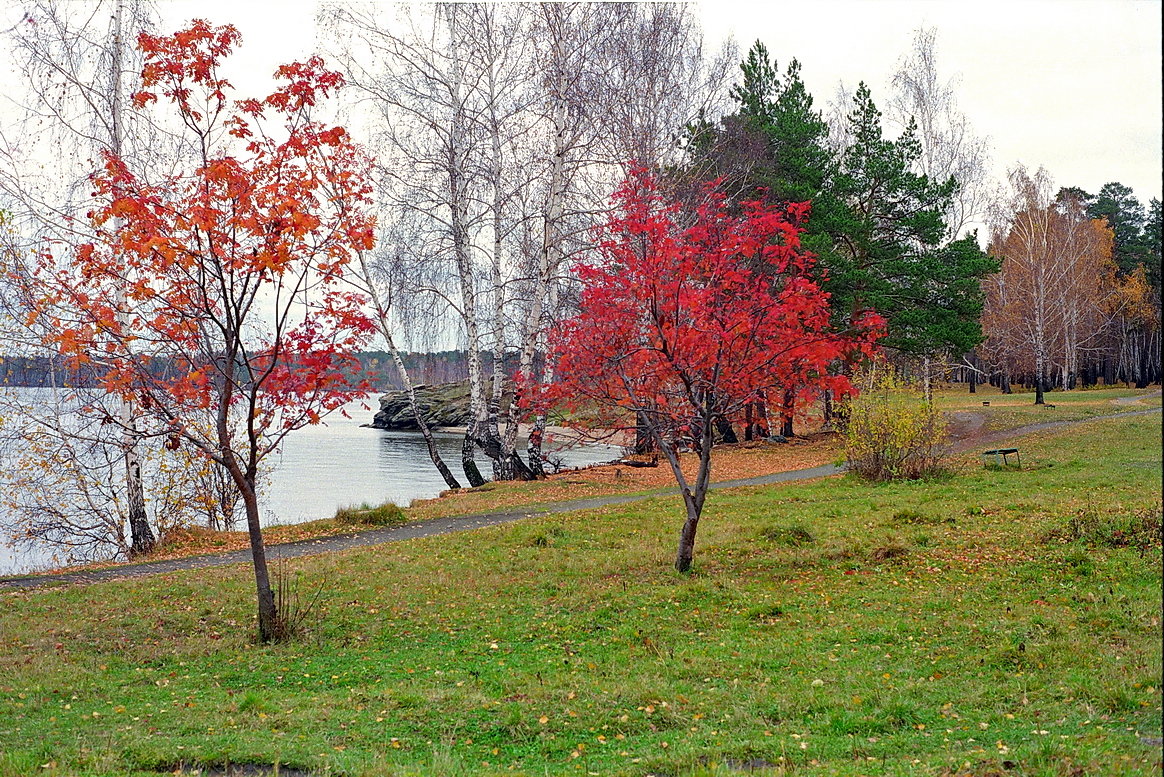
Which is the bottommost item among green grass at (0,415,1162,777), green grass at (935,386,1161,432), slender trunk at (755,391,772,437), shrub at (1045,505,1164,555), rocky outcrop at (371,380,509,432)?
green grass at (0,415,1162,777)

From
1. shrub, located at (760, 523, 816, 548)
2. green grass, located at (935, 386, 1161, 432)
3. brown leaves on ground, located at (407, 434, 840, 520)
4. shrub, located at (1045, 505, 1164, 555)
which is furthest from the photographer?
green grass, located at (935, 386, 1161, 432)

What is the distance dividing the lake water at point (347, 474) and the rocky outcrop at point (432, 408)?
461 centimetres

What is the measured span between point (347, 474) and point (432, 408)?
27.0m

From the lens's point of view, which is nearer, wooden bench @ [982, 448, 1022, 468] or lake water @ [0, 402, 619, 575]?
wooden bench @ [982, 448, 1022, 468]

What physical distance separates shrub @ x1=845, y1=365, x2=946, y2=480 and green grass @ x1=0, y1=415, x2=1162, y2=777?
4325 mm

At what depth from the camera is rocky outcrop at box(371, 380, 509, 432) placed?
56.6m

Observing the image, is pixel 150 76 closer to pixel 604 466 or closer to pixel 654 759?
pixel 654 759

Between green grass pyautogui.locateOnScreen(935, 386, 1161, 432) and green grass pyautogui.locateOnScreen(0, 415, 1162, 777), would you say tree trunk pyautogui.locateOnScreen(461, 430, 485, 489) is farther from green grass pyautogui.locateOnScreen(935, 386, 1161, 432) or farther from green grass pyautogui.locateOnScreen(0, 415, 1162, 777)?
green grass pyautogui.locateOnScreen(935, 386, 1161, 432)

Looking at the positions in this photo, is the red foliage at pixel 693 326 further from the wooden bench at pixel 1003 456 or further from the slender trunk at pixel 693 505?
the wooden bench at pixel 1003 456

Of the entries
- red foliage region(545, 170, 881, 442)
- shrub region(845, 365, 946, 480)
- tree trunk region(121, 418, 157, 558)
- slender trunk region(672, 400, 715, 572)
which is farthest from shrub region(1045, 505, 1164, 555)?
tree trunk region(121, 418, 157, 558)

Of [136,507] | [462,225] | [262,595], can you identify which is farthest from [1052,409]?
[262,595]

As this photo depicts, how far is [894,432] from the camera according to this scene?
59.0 feet

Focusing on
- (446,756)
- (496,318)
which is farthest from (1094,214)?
(446,756)

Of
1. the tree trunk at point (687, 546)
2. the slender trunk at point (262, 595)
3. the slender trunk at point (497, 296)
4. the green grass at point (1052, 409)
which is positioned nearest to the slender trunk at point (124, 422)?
the slender trunk at point (262, 595)
